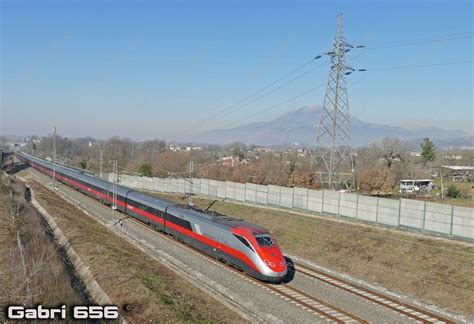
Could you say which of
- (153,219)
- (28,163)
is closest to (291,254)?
(153,219)

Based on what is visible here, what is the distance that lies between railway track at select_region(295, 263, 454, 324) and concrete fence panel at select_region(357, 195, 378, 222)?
29.3 ft

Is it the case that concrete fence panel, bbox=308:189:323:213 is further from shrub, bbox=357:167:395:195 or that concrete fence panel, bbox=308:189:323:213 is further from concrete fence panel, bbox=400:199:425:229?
shrub, bbox=357:167:395:195

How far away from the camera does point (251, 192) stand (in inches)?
1845

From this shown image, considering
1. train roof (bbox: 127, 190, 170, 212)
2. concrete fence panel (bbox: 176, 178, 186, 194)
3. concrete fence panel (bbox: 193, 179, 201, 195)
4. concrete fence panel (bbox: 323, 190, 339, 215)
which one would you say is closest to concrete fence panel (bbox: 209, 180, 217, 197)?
concrete fence panel (bbox: 193, 179, 201, 195)

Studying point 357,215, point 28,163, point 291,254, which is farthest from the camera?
point 28,163

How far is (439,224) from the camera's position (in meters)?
28.9

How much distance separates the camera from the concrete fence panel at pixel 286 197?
4181 cm

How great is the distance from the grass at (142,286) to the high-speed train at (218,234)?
3046 mm

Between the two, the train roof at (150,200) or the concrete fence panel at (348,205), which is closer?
the concrete fence panel at (348,205)

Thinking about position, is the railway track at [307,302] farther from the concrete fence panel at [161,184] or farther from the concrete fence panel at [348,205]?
the concrete fence panel at [161,184]

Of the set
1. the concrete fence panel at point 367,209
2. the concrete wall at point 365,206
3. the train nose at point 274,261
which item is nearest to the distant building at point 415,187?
the concrete wall at point 365,206

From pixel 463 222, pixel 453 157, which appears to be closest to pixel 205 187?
pixel 463 222

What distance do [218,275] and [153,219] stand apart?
14.2 m

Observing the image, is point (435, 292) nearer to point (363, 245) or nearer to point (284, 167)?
point (363, 245)
